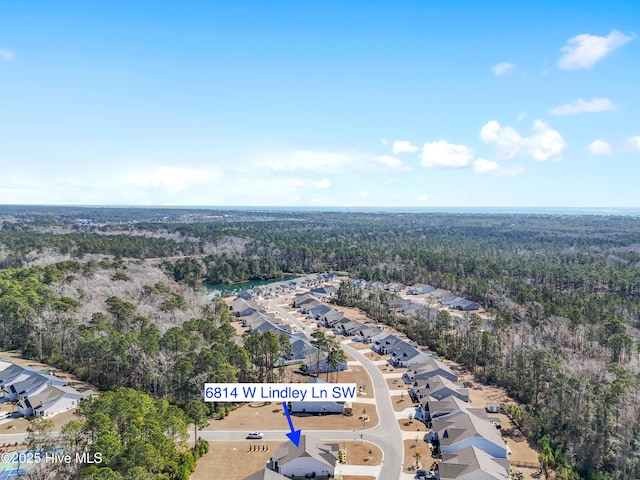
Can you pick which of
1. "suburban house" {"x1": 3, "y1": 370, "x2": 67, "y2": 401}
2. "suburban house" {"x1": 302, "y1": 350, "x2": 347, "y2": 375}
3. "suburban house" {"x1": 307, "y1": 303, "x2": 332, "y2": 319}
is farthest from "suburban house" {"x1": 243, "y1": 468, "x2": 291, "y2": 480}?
"suburban house" {"x1": 307, "y1": 303, "x2": 332, "y2": 319}

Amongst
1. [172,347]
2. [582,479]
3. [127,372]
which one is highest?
[172,347]

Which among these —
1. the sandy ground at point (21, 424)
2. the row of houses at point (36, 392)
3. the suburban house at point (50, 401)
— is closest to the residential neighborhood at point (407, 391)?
the sandy ground at point (21, 424)

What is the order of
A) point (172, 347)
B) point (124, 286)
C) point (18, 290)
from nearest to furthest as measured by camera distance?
point (172, 347) < point (18, 290) < point (124, 286)

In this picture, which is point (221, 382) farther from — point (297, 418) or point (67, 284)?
point (67, 284)

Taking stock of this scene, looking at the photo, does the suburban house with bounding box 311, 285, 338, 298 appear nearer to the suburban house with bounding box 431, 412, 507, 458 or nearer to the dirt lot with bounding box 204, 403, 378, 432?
the dirt lot with bounding box 204, 403, 378, 432

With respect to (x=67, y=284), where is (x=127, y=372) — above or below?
below

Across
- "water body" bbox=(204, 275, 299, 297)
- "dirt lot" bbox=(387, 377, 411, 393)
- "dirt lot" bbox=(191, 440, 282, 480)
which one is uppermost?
"dirt lot" bbox=(191, 440, 282, 480)

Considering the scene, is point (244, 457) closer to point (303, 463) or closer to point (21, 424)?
point (303, 463)

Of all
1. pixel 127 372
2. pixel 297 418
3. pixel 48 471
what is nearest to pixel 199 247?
pixel 127 372
